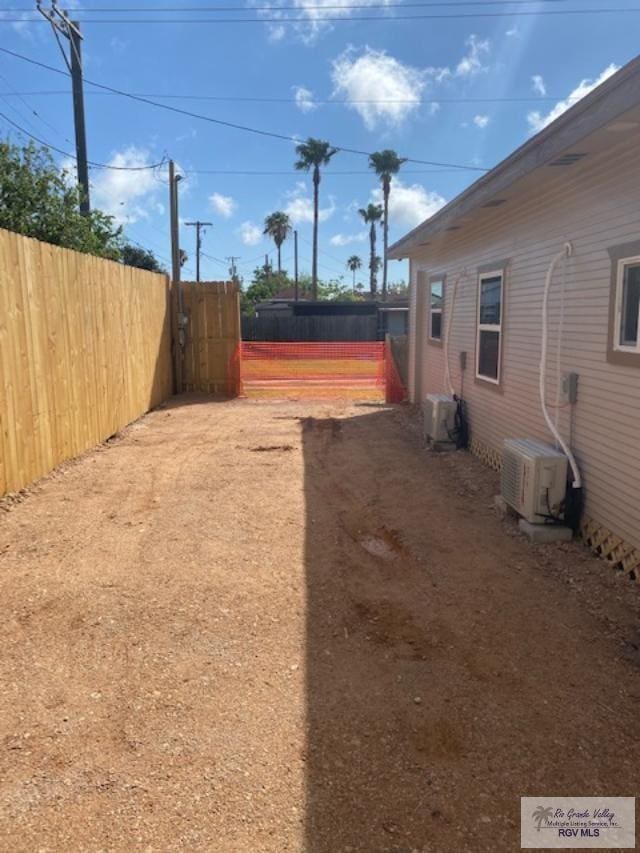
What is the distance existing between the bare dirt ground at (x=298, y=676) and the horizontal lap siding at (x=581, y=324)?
690mm

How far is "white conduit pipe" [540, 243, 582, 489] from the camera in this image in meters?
4.80

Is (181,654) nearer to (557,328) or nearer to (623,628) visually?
(623,628)

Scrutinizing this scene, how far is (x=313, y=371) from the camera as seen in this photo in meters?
15.6

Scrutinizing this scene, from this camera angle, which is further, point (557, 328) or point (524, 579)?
point (557, 328)

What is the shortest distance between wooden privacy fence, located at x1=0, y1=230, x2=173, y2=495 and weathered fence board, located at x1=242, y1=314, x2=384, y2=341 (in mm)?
16140

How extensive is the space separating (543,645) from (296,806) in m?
1.66

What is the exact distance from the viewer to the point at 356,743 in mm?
2479

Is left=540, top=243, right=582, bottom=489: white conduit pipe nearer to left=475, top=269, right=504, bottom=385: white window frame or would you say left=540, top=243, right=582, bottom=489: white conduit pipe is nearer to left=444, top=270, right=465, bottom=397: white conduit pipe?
left=475, top=269, right=504, bottom=385: white window frame

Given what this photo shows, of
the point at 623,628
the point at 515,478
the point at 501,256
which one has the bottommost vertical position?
the point at 623,628

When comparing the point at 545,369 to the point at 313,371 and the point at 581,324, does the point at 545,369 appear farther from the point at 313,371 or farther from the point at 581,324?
the point at 313,371

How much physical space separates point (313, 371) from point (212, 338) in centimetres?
330

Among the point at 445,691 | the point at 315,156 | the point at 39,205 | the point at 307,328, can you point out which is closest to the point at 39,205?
the point at 39,205

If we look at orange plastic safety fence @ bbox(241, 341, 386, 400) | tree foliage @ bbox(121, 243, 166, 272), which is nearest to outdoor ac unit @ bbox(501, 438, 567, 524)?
orange plastic safety fence @ bbox(241, 341, 386, 400)

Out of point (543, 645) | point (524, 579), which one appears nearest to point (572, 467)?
point (524, 579)
